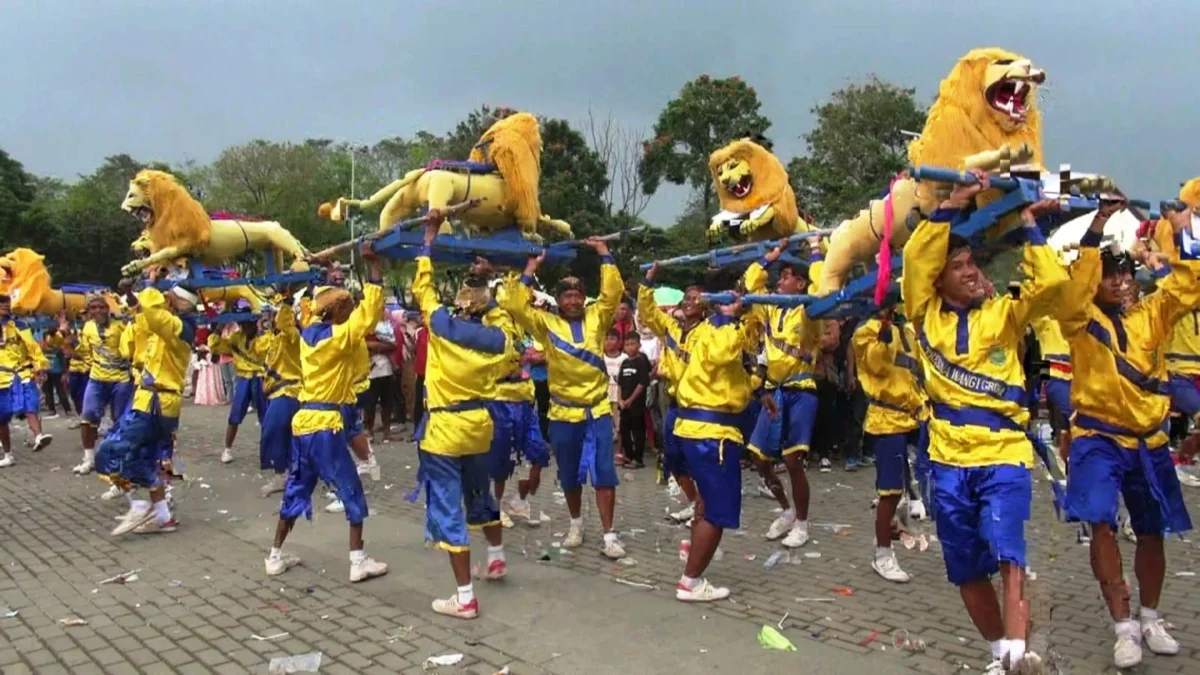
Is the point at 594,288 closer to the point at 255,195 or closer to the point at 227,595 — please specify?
the point at 227,595

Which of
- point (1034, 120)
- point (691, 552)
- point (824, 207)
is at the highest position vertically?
point (824, 207)

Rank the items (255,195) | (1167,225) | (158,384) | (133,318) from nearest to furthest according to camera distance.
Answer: (1167,225), (158,384), (133,318), (255,195)

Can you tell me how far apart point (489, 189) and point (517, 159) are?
308 millimetres

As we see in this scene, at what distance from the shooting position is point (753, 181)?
6.71 m

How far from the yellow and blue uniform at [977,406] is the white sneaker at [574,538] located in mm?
3205

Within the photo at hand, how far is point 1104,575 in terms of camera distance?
4.15 metres

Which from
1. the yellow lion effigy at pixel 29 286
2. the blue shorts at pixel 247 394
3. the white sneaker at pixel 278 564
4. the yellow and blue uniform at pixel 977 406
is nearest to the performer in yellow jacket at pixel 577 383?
the white sneaker at pixel 278 564

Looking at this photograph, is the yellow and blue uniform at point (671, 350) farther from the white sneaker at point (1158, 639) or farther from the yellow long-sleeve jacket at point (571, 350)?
the white sneaker at point (1158, 639)

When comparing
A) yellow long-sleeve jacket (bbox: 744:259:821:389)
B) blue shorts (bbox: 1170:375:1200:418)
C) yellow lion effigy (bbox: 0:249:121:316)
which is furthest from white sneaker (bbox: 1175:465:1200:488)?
yellow lion effigy (bbox: 0:249:121:316)

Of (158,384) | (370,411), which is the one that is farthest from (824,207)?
(158,384)

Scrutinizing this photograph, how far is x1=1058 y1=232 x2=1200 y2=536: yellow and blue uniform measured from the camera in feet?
13.5

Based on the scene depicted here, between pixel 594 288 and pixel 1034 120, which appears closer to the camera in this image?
pixel 1034 120

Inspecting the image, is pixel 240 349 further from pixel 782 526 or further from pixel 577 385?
pixel 782 526

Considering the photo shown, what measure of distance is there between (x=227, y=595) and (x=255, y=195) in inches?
1471
